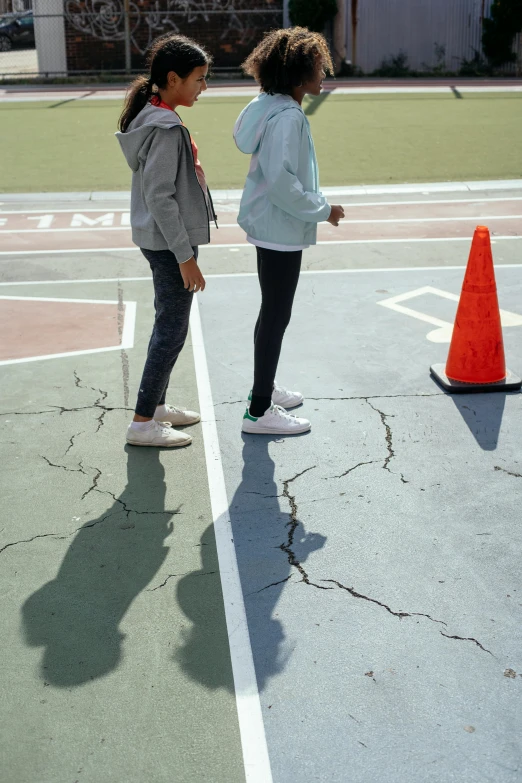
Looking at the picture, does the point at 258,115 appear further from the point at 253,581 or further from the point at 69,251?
the point at 69,251

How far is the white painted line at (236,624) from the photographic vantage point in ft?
8.81

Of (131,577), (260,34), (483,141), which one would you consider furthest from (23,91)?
(131,577)

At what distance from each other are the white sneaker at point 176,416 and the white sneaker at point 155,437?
19cm

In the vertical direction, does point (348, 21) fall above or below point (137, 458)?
above

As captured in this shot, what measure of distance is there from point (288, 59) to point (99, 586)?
261 centimetres

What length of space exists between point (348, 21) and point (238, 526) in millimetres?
25163

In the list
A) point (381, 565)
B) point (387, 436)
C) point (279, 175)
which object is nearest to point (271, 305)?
point (279, 175)

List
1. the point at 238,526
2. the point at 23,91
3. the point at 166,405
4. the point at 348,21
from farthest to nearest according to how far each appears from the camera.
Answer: the point at 348,21 < the point at 23,91 < the point at 166,405 < the point at 238,526

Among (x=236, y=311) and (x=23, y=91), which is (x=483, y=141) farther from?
(x=23, y=91)

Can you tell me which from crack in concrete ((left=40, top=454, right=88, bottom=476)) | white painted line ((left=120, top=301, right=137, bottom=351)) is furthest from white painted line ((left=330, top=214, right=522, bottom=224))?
crack in concrete ((left=40, top=454, right=88, bottom=476))

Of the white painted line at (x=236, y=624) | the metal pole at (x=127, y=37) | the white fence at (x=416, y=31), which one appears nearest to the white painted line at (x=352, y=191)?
the white painted line at (x=236, y=624)

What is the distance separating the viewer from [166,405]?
5.00 metres

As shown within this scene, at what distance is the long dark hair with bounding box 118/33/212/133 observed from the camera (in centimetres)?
402

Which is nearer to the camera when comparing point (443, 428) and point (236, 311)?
point (443, 428)
